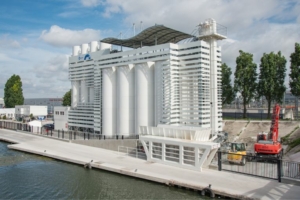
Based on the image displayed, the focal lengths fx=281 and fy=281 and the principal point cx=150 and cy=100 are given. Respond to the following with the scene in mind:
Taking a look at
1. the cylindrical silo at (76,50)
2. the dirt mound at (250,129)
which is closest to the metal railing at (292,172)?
the dirt mound at (250,129)

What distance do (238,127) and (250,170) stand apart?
19668mm

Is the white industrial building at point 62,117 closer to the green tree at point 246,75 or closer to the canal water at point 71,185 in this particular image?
the canal water at point 71,185

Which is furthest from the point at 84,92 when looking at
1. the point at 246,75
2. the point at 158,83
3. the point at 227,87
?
the point at 246,75

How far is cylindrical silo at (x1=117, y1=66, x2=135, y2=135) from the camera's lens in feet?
124

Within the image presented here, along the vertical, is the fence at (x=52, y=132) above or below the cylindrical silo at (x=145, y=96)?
below

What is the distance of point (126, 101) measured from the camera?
3797cm

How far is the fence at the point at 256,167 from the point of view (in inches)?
803

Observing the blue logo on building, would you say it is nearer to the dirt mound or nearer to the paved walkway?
the paved walkway

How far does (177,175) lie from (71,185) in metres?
8.08

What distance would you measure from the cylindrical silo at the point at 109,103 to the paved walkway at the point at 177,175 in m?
5.95

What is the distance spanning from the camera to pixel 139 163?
26031 millimetres

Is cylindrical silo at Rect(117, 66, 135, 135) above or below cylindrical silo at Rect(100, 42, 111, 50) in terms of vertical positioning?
Answer: below

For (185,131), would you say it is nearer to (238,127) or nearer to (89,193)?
(89,193)

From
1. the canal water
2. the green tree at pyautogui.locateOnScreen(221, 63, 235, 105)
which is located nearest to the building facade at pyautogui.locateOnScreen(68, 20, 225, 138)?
the canal water
